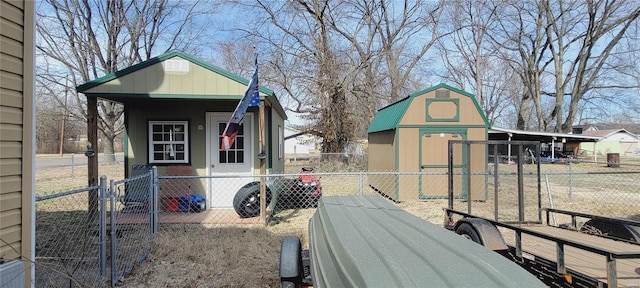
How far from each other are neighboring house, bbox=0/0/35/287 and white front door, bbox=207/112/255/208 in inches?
216

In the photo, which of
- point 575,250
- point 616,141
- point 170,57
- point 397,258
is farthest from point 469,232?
point 616,141

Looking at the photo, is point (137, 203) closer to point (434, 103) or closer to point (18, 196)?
point (18, 196)

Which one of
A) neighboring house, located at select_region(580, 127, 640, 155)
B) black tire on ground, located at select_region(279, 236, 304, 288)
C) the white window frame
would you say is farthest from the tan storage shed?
neighboring house, located at select_region(580, 127, 640, 155)

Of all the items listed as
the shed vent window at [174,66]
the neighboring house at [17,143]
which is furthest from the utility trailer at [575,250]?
the shed vent window at [174,66]

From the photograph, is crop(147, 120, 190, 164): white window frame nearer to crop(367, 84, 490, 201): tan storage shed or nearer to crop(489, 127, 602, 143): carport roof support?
crop(367, 84, 490, 201): tan storage shed

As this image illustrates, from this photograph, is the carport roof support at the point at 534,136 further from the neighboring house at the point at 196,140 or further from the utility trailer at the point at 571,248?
the utility trailer at the point at 571,248

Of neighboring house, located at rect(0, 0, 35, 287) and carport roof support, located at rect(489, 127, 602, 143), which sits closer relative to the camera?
neighboring house, located at rect(0, 0, 35, 287)

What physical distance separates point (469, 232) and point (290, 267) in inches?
66.4

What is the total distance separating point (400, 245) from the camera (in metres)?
1.96

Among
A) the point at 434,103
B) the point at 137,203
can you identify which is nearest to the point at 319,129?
the point at 434,103

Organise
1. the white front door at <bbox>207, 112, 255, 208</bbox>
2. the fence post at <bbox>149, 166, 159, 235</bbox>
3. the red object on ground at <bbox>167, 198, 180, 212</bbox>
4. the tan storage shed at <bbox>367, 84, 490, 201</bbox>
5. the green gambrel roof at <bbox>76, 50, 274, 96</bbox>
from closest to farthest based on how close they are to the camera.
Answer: the fence post at <bbox>149, 166, 159, 235</bbox> < the green gambrel roof at <bbox>76, 50, 274, 96</bbox> < the red object on ground at <bbox>167, 198, 180, 212</bbox> < the white front door at <bbox>207, 112, 255, 208</bbox> < the tan storage shed at <bbox>367, 84, 490, 201</bbox>

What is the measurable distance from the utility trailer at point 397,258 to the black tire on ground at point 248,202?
→ 188 inches

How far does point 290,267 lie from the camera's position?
118 inches

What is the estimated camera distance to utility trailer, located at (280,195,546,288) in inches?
57.4
